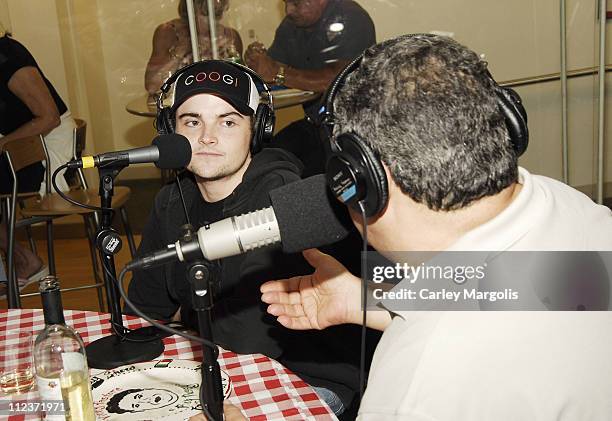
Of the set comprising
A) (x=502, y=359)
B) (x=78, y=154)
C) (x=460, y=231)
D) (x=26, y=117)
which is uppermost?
(x=460, y=231)

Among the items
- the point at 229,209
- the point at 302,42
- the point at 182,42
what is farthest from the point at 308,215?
the point at 182,42

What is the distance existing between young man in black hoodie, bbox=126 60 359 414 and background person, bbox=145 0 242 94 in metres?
1.88

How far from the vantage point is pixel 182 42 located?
3.85 metres

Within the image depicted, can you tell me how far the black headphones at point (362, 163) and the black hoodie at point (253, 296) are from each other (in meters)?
0.68

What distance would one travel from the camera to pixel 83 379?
3.72ft

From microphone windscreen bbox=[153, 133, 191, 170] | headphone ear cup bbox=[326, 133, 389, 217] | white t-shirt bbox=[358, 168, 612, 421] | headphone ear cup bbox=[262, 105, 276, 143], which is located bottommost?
white t-shirt bbox=[358, 168, 612, 421]

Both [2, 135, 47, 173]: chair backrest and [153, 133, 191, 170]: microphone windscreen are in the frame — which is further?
[2, 135, 47, 173]: chair backrest

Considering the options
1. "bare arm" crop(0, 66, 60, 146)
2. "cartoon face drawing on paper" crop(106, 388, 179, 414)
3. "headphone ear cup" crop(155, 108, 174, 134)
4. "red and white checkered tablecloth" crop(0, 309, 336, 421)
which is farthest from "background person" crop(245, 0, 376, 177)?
"cartoon face drawing on paper" crop(106, 388, 179, 414)

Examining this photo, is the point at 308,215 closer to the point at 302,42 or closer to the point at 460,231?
the point at 460,231

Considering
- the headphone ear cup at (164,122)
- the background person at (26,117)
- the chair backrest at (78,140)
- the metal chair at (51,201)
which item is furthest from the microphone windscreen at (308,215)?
the background person at (26,117)

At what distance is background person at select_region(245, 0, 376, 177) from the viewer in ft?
12.2

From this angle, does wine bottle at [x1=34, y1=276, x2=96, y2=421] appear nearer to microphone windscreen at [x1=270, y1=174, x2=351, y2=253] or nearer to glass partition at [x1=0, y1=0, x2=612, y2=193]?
microphone windscreen at [x1=270, y1=174, x2=351, y2=253]

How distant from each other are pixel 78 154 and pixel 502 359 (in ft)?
9.35

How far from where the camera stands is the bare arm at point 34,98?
3777mm
